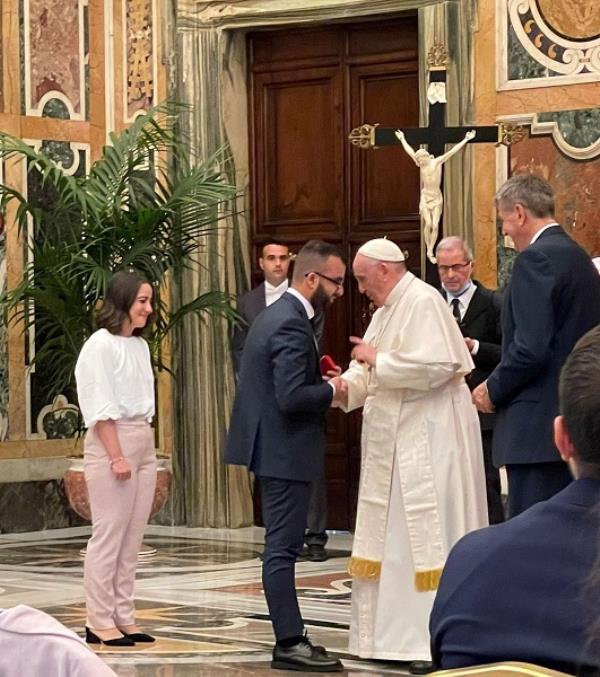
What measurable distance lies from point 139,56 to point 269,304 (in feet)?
9.86

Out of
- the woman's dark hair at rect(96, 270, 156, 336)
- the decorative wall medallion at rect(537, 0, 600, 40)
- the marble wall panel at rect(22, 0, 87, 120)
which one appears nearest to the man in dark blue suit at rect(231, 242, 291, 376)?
the marble wall panel at rect(22, 0, 87, 120)

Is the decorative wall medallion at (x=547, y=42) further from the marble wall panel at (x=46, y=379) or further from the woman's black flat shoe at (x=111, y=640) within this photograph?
the woman's black flat shoe at (x=111, y=640)

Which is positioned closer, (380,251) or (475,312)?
(380,251)

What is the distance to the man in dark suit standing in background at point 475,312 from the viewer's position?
9.20 meters

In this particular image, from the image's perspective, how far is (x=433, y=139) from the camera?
10234 millimetres

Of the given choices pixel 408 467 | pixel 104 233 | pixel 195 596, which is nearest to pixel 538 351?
pixel 408 467

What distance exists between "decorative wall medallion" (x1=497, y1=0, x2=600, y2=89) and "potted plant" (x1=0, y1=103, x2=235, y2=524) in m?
2.07

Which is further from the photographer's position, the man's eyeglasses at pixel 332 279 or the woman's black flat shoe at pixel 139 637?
the woman's black flat shoe at pixel 139 637

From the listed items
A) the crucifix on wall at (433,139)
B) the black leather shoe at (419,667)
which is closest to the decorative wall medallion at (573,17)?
the crucifix on wall at (433,139)

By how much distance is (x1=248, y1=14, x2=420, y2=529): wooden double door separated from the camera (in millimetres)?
11586

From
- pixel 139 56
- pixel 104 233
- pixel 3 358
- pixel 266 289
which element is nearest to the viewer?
pixel 104 233

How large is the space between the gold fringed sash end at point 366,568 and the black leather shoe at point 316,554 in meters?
3.26

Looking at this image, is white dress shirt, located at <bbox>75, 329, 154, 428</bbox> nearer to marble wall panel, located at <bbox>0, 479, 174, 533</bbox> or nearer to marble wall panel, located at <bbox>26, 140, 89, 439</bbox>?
marble wall panel, located at <bbox>26, 140, 89, 439</bbox>

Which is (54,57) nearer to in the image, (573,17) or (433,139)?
(433,139)
